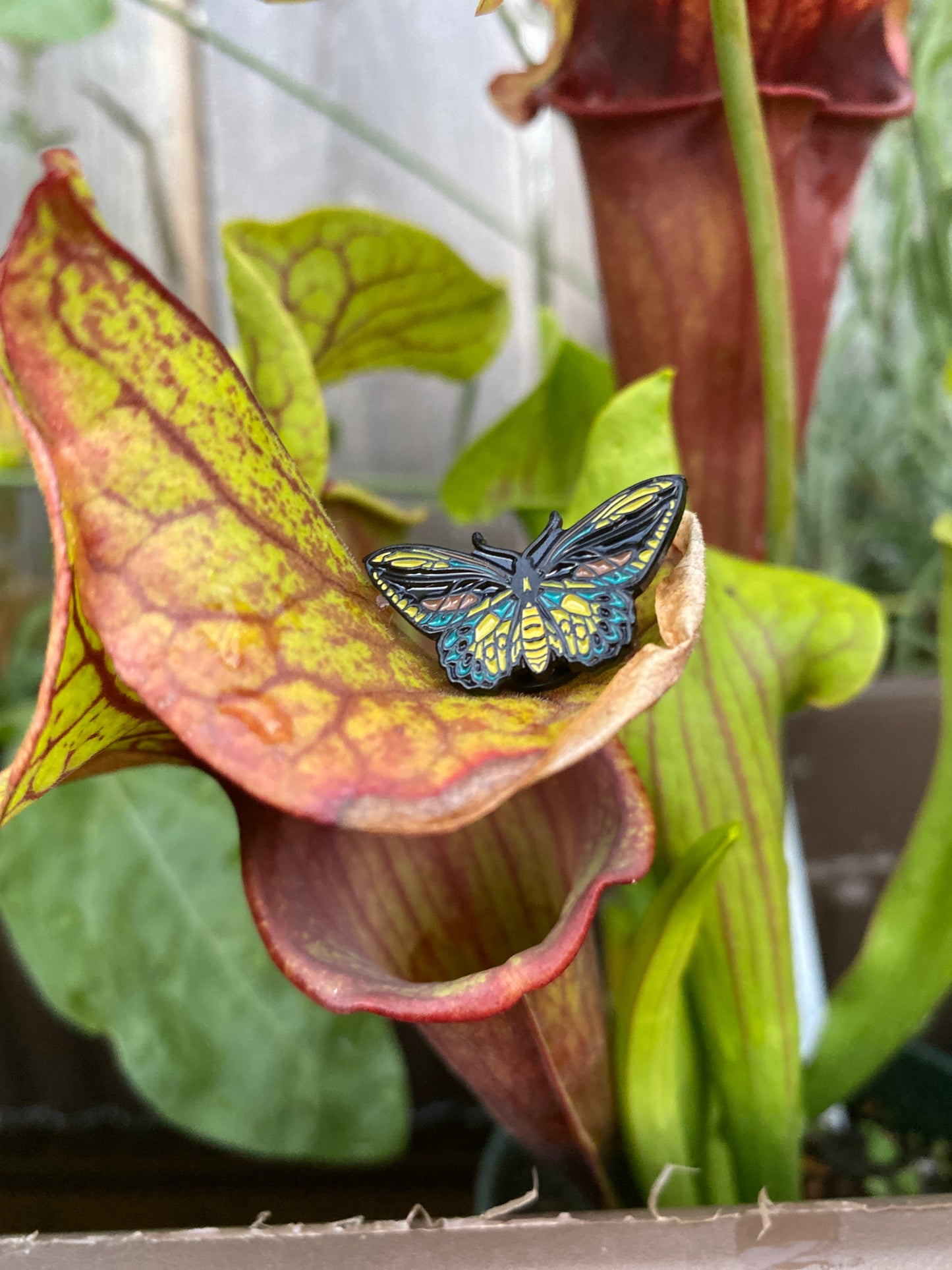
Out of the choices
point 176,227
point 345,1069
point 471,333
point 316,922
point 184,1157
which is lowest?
point 184,1157

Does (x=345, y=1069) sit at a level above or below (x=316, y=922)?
below

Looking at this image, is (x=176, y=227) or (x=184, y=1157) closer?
(x=184, y=1157)

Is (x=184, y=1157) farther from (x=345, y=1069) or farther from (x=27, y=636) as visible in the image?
(x=27, y=636)

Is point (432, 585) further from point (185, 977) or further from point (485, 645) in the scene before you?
point (185, 977)

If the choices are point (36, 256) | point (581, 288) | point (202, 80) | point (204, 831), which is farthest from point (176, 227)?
point (36, 256)

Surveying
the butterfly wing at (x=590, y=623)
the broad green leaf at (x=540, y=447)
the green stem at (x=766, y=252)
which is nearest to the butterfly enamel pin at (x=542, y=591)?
the butterfly wing at (x=590, y=623)

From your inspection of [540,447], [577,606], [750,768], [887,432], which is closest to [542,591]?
[577,606]

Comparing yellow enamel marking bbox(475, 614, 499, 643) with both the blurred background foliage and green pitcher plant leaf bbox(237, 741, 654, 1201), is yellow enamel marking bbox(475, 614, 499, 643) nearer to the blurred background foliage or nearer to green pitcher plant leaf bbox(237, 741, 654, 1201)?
green pitcher plant leaf bbox(237, 741, 654, 1201)
